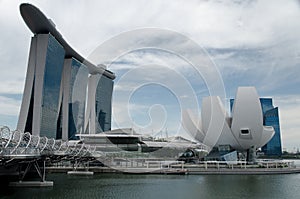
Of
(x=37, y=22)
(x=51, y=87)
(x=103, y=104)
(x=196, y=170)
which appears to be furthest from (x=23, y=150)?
(x=103, y=104)

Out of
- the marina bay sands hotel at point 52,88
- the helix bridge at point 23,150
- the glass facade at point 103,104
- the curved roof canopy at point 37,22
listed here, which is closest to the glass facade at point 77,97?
the marina bay sands hotel at point 52,88

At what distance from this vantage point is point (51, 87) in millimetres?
33906

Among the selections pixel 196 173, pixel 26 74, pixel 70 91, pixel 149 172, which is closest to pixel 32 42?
pixel 26 74

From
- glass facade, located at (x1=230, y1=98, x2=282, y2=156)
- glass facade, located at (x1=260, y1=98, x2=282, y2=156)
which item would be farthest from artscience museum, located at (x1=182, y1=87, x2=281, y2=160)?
glass facade, located at (x1=260, y1=98, x2=282, y2=156)

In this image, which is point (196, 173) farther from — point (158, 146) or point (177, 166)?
point (158, 146)

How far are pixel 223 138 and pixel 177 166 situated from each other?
737cm

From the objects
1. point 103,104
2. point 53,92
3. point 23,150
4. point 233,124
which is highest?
point 103,104

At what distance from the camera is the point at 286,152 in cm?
6956

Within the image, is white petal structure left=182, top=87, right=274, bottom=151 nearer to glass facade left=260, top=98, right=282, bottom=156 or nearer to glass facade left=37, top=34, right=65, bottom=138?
glass facade left=37, top=34, right=65, bottom=138

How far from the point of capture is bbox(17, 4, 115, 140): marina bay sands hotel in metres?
31.4

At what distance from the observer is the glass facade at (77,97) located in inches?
1667

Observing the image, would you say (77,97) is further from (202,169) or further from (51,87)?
(202,169)

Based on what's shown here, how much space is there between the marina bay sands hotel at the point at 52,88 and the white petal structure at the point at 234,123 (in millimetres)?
14150

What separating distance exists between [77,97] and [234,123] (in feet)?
75.4
